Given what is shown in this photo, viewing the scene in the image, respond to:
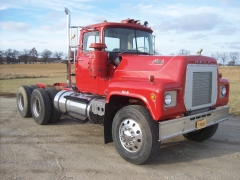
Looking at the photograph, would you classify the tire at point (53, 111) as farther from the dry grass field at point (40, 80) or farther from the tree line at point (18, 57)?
the tree line at point (18, 57)

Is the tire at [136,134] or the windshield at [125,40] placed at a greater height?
the windshield at [125,40]

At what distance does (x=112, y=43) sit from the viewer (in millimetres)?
5680

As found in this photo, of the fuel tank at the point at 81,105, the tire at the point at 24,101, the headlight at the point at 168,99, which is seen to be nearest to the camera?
the headlight at the point at 168,99

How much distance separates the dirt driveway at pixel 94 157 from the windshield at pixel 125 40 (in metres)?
2.26

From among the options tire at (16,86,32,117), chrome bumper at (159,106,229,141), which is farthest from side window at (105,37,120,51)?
tire at (16,86,32,117)

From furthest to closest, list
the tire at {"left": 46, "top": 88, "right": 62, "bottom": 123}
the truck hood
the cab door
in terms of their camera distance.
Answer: the tire at {"left": 46, "top": 88, "right": 62, "bottom": 123} → the cab door → the truck hood

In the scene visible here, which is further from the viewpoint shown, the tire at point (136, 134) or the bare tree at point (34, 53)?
the bare tree at point (34, 53)

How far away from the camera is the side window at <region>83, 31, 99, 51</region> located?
19.0ft

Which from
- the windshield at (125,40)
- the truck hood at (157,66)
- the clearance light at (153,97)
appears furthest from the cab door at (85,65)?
the clearance light at (153,97)

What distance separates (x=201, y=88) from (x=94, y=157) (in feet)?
8.18

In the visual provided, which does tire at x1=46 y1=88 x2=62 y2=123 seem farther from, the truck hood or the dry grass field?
the dry grass field

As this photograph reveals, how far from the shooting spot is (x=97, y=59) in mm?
5266

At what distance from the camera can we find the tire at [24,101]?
8109 millimetres

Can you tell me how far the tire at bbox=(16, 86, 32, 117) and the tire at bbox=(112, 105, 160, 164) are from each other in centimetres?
441
